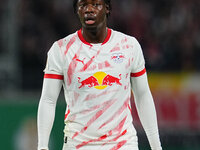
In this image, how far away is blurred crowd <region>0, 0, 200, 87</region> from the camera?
9.27 metres

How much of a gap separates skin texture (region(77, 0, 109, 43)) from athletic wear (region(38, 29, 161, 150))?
→ 60mm

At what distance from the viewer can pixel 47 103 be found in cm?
422

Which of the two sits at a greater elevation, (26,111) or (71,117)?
(71,117)

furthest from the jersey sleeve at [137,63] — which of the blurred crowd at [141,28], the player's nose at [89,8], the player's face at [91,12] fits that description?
the blurred crowd at [141,28]

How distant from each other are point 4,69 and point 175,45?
8.84ft

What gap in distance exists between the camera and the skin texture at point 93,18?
4129 millimetres

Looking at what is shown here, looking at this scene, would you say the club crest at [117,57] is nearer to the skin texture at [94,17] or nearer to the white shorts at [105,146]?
the skin texture at [94,17]

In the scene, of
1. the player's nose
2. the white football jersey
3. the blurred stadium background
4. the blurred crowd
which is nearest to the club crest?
the white football jersey

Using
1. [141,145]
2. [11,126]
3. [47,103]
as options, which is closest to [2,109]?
[11,126]

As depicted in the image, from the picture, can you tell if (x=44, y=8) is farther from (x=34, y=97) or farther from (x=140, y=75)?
(x=140, y=75)

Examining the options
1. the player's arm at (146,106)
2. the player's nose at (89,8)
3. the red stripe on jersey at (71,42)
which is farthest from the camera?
the player's arm at (146,106)

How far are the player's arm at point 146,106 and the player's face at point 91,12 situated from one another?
510 millimetres

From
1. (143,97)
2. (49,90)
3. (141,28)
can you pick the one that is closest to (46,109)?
(49,90)

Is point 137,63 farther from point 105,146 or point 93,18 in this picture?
point 105,146
